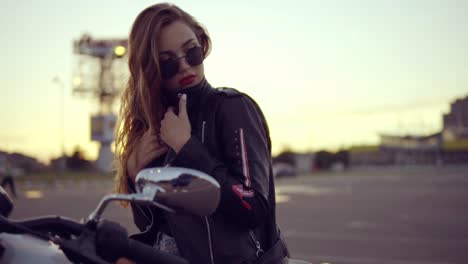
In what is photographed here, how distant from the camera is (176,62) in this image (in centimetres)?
196

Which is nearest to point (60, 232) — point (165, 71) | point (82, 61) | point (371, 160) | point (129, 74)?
point (165, 71)

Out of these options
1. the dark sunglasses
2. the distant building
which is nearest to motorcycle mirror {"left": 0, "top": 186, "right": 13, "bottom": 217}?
the dark sunglasses

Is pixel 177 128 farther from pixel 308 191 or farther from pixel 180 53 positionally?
pixel 308 191

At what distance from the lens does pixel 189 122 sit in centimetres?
187

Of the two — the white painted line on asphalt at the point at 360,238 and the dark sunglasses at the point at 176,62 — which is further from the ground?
the dark sunglasses at the point at 176,62

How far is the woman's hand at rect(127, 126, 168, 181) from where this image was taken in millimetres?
1970

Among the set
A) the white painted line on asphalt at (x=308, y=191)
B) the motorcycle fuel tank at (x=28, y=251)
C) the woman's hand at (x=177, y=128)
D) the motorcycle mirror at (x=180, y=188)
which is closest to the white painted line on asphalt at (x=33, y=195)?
the white painted line on asphalt at (x=308, y=191)

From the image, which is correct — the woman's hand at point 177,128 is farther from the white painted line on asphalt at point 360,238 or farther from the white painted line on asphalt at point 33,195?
the white painted line on asphalt at point 33,195

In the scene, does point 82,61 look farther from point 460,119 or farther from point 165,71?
point 165,71

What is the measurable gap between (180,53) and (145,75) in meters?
0.17

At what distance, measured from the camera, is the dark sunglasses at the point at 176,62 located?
1.94 meters

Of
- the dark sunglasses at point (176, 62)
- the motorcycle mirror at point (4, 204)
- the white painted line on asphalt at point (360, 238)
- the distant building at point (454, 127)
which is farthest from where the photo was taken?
the distant building at point (454, 127)

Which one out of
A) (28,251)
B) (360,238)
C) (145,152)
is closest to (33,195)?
(360,238)

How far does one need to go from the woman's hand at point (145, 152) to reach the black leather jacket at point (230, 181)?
15 centimetres
